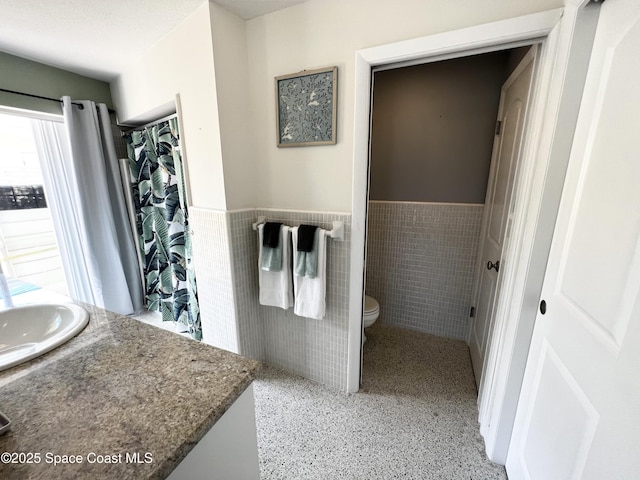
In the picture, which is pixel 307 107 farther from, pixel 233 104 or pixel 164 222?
pixel 164 222

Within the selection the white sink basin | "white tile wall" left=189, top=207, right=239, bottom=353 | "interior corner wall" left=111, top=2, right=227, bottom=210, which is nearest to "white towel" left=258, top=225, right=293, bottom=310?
"white tile wall" left=189, top=207, right=239, bottom=353

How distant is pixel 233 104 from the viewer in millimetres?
1471

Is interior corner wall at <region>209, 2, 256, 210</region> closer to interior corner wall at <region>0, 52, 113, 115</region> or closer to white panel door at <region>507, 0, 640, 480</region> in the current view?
white panel door at <region>507, 0, 640, 480</region>

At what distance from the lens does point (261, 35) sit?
1458 millimetres

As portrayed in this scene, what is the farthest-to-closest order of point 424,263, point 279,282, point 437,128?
1. point 424,263
2. point 437,128
3. point 279,282

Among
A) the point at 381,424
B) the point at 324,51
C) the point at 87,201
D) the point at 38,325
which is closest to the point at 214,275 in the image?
the point at 38,325

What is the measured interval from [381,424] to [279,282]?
3.33 ft

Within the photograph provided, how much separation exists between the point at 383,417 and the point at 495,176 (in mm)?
1728

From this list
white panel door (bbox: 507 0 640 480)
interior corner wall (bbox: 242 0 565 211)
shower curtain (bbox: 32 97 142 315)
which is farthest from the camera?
shower curtain (bbox: 32 97 142 315)

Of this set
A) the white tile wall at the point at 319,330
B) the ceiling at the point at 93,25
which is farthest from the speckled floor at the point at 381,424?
the ceiling at the point at 93,25

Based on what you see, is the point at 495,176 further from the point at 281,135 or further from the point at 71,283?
the point at 71,283

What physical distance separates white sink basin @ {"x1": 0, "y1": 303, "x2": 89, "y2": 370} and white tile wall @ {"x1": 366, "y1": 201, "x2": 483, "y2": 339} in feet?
6.66

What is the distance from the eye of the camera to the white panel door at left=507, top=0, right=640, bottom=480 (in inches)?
23.6

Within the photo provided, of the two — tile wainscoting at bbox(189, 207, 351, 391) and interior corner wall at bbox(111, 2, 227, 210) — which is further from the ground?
interior corner wall at bbox(111, 2, 227, 210)
